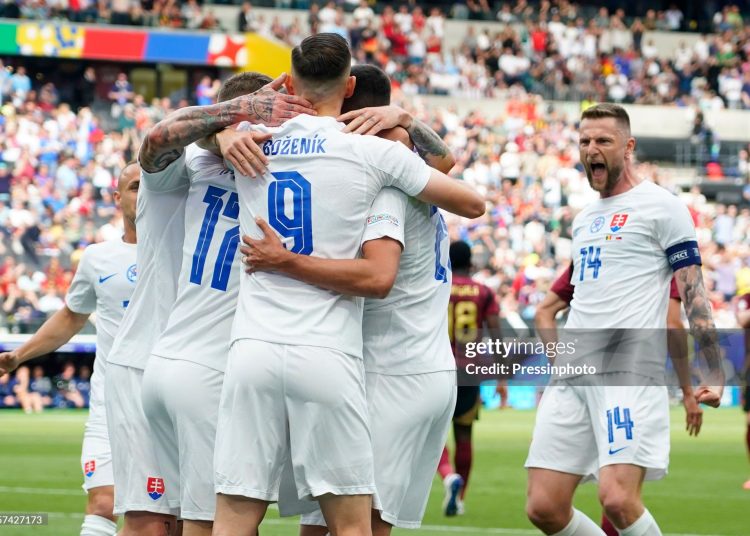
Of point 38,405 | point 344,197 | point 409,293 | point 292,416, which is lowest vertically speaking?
point 38,405

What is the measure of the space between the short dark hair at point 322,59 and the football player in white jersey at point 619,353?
263 centimetres

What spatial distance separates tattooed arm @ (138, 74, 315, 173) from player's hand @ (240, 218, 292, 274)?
495mm

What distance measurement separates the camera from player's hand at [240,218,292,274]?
4969mm

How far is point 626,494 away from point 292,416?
8.39ft

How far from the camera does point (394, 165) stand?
17.0ft

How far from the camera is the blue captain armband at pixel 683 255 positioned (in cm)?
699

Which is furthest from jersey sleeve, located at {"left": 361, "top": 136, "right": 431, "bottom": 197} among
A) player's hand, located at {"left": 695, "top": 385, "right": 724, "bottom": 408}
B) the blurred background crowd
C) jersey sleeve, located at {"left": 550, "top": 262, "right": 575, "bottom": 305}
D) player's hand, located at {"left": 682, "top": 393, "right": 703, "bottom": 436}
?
the blurred background crowd

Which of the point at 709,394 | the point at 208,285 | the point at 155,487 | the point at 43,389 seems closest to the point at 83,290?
the point at 155,487

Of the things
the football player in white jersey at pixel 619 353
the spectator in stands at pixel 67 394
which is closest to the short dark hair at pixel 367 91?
the football player in white jersey at pixel 619 353

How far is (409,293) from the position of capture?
5.67 m

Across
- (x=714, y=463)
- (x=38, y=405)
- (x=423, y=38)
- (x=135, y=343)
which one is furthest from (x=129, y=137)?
(x=135, y=343)

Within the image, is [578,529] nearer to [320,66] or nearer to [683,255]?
[683,255]

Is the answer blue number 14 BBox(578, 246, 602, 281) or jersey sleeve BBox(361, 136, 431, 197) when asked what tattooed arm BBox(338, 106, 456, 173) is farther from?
blue number 14 BBox(578, 246, 602, 281)

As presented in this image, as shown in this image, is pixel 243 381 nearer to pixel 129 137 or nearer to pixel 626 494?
pixel 626 494
